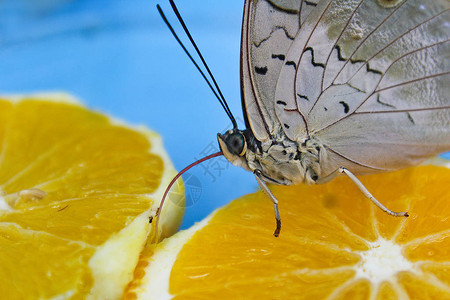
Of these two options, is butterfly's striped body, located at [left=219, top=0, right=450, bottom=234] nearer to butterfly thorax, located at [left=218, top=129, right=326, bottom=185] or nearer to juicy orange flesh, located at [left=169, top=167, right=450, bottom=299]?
butterfly thorax, located at [left=218, top=129, right=326, bottom=185]

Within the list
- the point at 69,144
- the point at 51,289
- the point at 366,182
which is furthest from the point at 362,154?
the point at 69,144

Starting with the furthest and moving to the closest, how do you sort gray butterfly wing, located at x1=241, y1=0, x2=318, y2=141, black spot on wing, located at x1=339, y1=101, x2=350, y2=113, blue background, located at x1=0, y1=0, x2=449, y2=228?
blue background, located at x1=0, y1=0, x2=449, y2=228, black spot on wing, located at x1=339, y1=101, x2=350, y2=113, gray butterfly wing, located at x1=241, y1=0, x2=318, y2=141

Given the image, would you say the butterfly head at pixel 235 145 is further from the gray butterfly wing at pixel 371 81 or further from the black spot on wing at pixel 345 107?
the black spot on wing at pixel 345 107

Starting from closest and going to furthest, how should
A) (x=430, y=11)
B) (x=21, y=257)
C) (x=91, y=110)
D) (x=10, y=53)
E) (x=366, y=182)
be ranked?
1. (x=430, y=11)
2. (x=21, y=257)
3. (x=366, y=182)
4. (x=91, y=110)
5. (x=10, y=53)

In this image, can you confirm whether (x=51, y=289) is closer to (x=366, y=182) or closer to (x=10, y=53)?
→ (x=366, y=182)

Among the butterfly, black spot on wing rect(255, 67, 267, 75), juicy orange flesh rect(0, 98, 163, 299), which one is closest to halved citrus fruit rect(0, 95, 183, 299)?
juicy orange flesh rect(0, 98, 163, 299)

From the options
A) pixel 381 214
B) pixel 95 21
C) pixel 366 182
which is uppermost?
pixel 95 21

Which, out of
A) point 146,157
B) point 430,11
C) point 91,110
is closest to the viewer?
point 430,11
